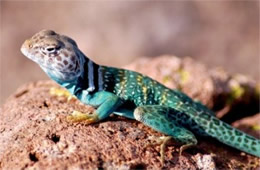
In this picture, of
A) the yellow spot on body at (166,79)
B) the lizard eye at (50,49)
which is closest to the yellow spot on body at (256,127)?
the yellow spot on body at (166,79)

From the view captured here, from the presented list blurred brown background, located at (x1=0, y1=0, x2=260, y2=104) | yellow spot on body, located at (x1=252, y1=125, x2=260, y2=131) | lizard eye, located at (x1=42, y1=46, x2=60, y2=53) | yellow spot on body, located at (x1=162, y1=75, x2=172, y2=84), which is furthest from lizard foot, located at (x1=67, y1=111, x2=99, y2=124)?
blurred brown background, located at (x1=0, y1=0, x2=260, y2=104)

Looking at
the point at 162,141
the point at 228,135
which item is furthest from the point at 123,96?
the point at 228,135

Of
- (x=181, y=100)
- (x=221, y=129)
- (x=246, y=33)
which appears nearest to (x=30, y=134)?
(x=181, y=100)

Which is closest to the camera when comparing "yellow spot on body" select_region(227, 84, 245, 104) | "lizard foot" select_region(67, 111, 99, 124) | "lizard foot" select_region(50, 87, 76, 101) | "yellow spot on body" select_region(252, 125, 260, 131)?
"lizard foot" select_region(67, 111, 99, 124)

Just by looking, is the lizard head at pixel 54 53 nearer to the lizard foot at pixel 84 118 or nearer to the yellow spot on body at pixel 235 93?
the lizard foot at pixel 84 118

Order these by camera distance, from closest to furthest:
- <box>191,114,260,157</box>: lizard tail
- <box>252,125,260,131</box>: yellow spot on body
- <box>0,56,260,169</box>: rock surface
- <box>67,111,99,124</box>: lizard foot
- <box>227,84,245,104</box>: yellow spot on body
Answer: <box>0,56,260,169</box>: rock surface → <box>67,111,99,124</box>: lizard foot → <box>191,114,260,157</box>: lizard tail → <box>252,125,260,131</box>: yellow spot on body → <box>227,84,245,104</box>: yellow spot on body

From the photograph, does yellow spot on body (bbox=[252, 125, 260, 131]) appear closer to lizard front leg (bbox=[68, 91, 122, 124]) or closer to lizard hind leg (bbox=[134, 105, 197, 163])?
lizard hind leg (bbox=[134, 105, 197, 163])

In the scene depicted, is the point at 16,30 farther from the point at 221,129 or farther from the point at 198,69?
the point at 221,129
